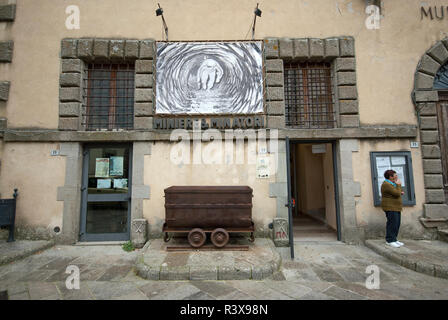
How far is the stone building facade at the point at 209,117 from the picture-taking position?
541 cm

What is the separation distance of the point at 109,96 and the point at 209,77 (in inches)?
110

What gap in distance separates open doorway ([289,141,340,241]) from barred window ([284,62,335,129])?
71 centimetres

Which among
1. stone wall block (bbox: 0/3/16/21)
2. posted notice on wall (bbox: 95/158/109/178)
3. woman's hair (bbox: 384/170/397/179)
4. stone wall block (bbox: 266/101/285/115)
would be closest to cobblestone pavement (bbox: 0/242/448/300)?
woman's hair (bbox: 384/170/397/179)

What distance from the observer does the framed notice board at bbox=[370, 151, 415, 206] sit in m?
5.40

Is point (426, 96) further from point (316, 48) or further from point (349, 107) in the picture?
point (316, 48)

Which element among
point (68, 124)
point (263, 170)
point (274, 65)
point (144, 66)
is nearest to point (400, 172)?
point (263, 170)

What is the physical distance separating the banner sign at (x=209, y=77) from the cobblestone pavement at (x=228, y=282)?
148 inches

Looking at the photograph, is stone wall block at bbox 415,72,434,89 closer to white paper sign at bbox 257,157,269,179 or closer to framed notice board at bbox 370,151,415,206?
framed notice board at bbox 370,151,415,206

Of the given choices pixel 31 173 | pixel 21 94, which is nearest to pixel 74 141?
pixel 31 173

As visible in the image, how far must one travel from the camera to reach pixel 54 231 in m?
5.32

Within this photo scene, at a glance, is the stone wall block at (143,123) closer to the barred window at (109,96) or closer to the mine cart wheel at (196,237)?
the barred window at (109,96)

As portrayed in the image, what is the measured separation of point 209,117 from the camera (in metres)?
5.67

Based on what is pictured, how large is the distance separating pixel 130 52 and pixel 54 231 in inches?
194
